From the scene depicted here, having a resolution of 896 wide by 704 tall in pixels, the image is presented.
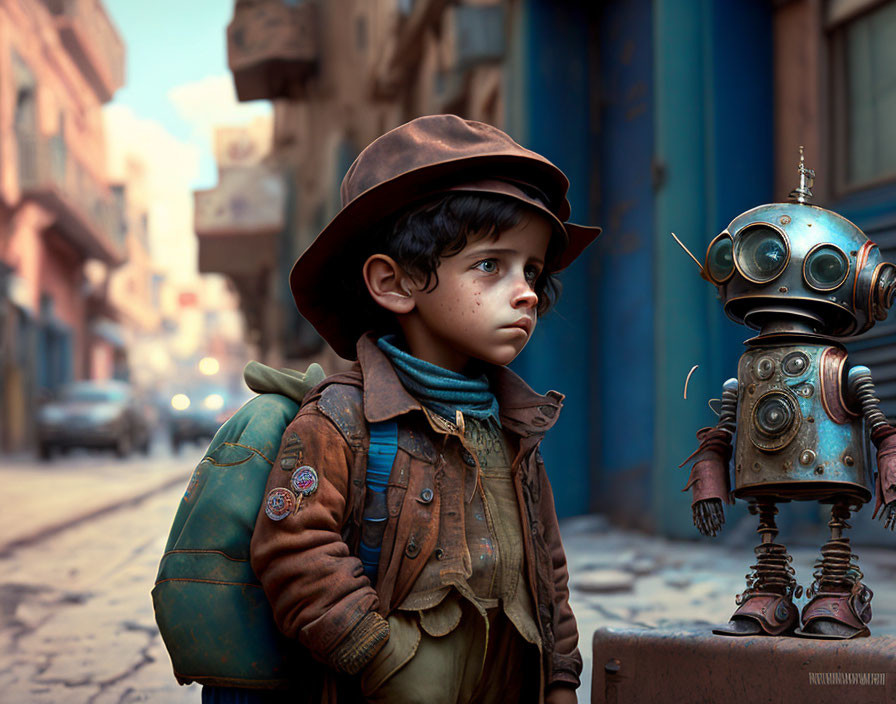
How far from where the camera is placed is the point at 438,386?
2.18 metres

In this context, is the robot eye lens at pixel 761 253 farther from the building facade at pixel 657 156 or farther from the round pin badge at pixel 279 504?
the building facade at pixel 657 156

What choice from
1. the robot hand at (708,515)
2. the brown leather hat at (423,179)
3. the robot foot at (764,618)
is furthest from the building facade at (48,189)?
the robot foot at (764,618)

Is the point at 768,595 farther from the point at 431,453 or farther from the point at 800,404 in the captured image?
the point at 431,453

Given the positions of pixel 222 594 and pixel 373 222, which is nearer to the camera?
pixel 222 594

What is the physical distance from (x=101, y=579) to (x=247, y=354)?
66.8 m

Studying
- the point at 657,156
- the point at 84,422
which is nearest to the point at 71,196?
the point at 84,422

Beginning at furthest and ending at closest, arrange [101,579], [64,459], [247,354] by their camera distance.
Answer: [247,354] → [64,459] → [101,579]

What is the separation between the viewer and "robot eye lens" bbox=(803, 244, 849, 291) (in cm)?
238

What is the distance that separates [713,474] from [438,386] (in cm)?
77

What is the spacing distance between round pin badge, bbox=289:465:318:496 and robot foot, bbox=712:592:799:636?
41.4 inches

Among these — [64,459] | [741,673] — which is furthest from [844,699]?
[64,459]

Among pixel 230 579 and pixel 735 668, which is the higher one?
pixel 230 579

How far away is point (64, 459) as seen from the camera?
57.4 feet

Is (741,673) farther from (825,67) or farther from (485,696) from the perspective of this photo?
(825,67)
